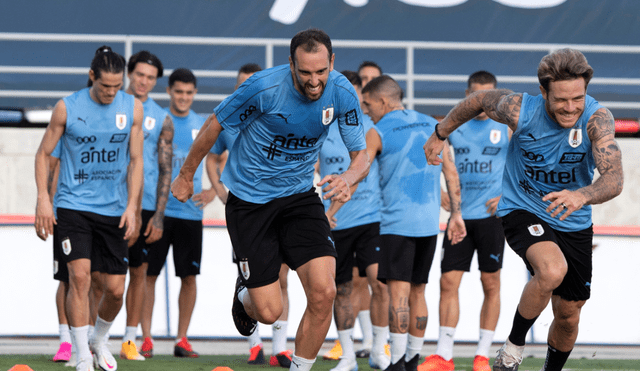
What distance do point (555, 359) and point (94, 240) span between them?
3.84 metres

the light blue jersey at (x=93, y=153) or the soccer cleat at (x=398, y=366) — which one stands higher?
the light blue jersey at (x=93, y=153)

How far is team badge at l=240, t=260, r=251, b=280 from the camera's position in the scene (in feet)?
17.5

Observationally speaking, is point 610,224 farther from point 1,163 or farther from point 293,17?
point 1,163

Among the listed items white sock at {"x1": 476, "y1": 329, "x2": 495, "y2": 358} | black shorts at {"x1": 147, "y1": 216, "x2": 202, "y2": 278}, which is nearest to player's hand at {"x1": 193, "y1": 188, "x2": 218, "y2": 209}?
black shorts at {"x1": 147, "y1": 216, "x2": 202, "y2": 278}

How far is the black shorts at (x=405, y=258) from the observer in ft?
21.0

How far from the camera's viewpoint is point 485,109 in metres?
5.25

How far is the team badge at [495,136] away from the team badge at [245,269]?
3164 millimetres

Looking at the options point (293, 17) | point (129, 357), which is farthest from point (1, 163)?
point (293, 17)

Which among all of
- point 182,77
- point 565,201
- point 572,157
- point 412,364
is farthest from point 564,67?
point 182,77

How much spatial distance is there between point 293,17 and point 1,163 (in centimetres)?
512

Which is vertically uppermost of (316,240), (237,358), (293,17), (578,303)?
(293,17)

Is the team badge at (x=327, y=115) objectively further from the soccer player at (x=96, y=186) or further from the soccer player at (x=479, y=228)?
the soccer player at (x=479, y=228)

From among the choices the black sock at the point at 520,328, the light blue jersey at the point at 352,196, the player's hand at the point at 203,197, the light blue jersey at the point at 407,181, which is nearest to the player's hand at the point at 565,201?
the black sock at the point at 520,328

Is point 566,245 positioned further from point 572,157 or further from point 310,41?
point 310,41
